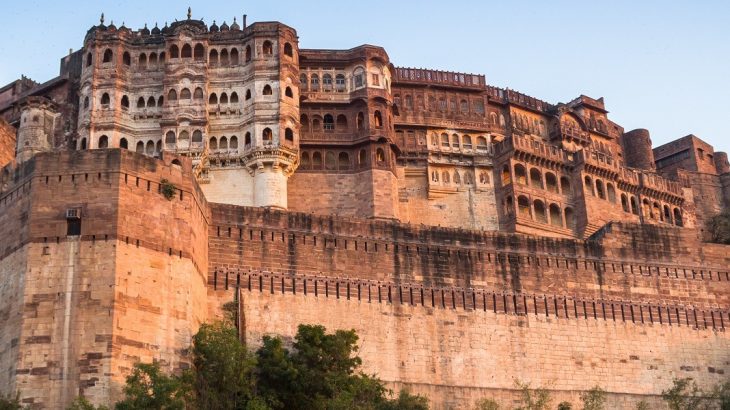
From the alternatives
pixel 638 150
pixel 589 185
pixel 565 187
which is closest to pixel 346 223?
pixel 565 187

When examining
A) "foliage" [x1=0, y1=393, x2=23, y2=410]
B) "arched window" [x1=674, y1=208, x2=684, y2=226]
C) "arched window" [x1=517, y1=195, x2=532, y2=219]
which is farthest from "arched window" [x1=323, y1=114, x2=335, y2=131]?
"foliage" [x1=0, y1=393, x2=23, y2=410]

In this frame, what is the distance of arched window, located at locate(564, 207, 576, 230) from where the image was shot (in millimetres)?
54394

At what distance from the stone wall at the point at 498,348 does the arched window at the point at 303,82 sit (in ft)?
65.9

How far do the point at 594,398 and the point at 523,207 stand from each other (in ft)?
70.7

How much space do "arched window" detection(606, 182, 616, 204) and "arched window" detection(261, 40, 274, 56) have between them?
61.0 ft

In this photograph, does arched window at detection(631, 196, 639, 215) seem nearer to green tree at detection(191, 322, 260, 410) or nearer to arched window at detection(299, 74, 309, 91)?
arched window at detection(299, 74, 309, 91)

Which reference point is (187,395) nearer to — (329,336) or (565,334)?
(329,336)

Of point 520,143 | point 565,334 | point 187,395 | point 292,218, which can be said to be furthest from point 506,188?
point 187,395

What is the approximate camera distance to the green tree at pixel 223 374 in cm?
2636

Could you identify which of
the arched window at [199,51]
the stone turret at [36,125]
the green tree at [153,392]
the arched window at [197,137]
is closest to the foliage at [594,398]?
the green tree at [153,392]

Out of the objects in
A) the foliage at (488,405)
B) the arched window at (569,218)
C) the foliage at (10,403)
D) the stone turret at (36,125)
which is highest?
the stone turret at (36,125)

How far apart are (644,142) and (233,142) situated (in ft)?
86.0

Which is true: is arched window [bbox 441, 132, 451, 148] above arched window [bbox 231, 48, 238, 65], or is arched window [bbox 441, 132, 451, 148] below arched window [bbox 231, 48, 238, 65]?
below

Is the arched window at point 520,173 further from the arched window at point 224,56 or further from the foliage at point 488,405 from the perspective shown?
the foliage at point 488,405
